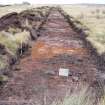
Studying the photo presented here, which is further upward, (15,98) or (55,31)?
(15,98)

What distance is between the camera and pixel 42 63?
1258 centimetres

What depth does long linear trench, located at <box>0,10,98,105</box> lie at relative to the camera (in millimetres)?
9111

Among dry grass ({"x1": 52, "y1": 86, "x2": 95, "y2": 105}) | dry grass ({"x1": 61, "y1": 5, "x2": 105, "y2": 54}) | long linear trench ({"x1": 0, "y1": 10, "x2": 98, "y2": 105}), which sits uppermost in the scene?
dry grass ({"x1": 52, "y1": 86, "x2": 95, "y2": 105})

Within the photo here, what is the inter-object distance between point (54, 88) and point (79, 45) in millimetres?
6827

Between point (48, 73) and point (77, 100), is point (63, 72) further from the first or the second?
point (77, 100)

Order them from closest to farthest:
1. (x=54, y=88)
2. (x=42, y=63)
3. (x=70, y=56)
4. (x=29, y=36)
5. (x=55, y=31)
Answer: (x=54, y=88), (x=42, y=63), (x=70, y=56), (x=29, y=36), (x=55, y=31)

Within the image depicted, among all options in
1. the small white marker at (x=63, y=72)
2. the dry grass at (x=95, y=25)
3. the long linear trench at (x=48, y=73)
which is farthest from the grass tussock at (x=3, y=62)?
the dry grass at (x=95, y=25)

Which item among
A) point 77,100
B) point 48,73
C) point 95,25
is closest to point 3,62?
point 48,73

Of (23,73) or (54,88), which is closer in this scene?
(54,88)

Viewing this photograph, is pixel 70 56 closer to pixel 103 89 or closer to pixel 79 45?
pixel 79 45

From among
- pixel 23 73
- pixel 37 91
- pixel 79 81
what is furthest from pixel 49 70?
pixel 37 91

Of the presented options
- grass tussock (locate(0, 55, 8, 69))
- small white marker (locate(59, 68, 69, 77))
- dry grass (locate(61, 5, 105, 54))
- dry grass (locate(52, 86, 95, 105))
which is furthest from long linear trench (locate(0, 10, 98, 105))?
dry grass (locate(61, 5, 105, 54))

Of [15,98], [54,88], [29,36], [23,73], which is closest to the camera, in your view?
[15,98]

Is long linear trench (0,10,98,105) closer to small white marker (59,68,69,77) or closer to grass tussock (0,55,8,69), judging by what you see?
small white marker (59,68,69,77)
